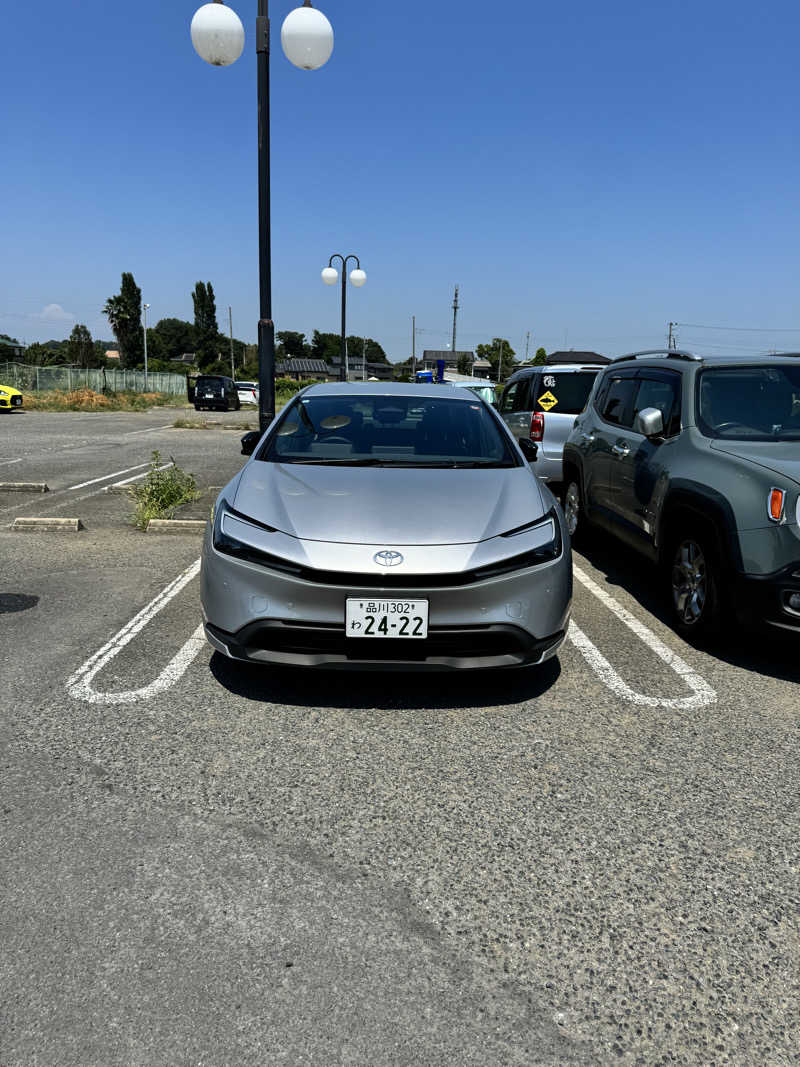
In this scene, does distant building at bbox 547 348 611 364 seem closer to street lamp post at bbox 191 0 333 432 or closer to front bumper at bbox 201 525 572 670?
street lamp post at bbox 191 0 333 432

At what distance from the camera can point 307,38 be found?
26.6 ft

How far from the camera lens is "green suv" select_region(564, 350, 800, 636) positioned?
409 cm

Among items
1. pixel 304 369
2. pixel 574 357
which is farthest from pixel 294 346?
pixel 574 357

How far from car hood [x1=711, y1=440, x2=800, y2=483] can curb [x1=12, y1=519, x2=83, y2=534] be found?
593 centimetres

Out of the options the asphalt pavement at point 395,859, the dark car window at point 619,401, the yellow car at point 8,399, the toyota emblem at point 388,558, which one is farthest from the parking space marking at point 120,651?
the yellow car at point 8,399

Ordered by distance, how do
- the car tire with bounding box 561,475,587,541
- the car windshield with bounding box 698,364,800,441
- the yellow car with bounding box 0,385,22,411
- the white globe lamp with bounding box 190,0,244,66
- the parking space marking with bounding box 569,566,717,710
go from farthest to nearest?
the yellow car with bounding box 0,385,22,411 → the white globe lamp with bounding box 190,0,244,66 → the car tire with bounding box 561,475,587,541 → the car windshield with bounding box 698,364,800,441 → the parking space marking with bounding box 569,566,717,710

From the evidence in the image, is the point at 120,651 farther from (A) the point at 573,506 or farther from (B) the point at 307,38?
(B) the point at 307,38

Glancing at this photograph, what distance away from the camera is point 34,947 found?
6.94ft

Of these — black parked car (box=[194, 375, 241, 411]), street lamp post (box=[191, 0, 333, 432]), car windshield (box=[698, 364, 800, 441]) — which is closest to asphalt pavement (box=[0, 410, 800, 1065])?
car windshield (box=[698, 364, 800, 441])

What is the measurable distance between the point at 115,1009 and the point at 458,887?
1.01m

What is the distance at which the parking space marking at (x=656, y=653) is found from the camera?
3.93 metres

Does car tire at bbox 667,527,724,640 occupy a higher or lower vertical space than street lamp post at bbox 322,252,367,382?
lower

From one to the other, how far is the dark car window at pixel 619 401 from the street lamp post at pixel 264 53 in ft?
11.0

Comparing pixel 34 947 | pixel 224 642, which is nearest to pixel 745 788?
pixel 224 642
